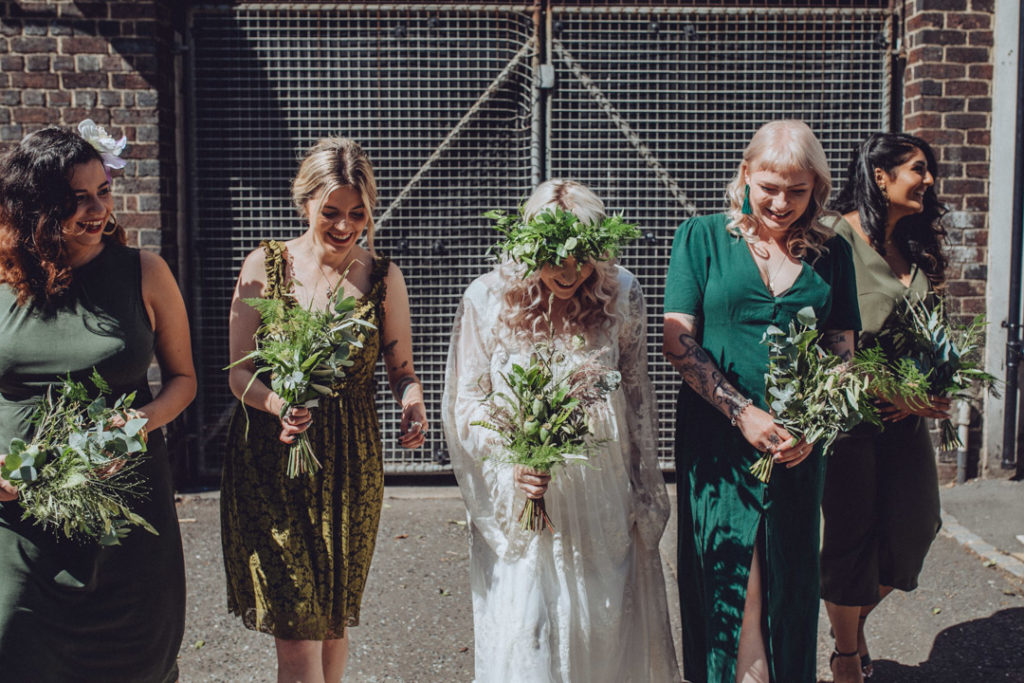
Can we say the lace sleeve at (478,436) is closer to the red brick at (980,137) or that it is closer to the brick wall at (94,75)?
the brick wall at (94,75)

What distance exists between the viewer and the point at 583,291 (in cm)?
310

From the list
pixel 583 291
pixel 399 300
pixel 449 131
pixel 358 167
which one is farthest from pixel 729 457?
pixel 449 131

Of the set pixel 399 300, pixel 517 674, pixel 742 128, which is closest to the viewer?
pixel 517 674

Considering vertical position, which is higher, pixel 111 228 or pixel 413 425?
pixel 111 228

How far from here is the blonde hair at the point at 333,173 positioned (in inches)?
121

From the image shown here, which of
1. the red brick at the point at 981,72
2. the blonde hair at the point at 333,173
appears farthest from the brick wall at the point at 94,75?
the red brick at the point at 981,72

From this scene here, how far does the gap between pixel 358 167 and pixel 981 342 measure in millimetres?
4743

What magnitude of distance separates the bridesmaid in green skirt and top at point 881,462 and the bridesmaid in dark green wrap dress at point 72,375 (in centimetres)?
253

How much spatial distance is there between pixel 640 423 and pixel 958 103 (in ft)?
13.6

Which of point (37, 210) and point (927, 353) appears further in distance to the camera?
point (927, 353)

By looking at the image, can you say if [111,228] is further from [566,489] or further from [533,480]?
[566,489]

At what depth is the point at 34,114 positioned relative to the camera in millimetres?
5707

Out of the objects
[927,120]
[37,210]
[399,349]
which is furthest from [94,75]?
[927,120]

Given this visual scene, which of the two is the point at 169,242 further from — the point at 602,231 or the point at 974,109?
the point at 974,109
